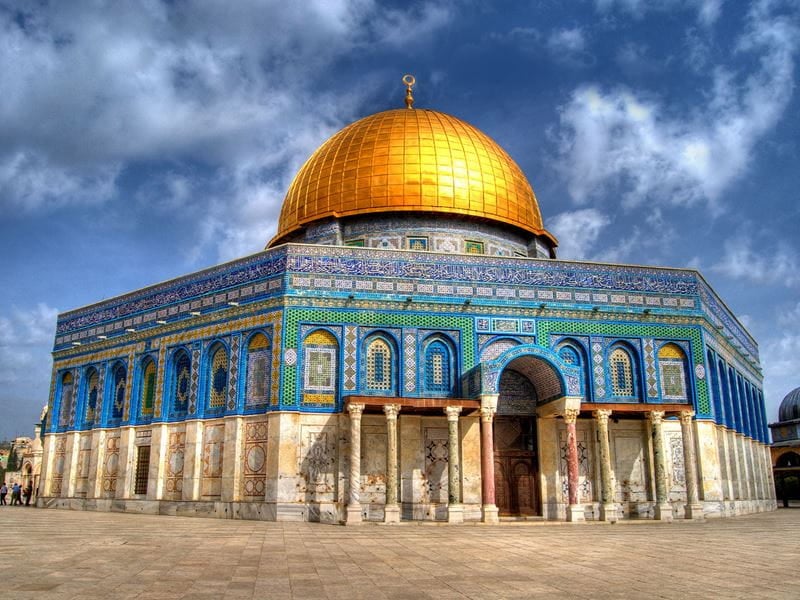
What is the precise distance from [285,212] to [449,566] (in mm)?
19710

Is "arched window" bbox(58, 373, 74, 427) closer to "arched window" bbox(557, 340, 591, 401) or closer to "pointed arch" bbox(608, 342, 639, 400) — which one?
"arched window" bbox(557, 340, 591, 401)

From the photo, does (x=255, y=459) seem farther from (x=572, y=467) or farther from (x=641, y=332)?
(x=641, y=332)

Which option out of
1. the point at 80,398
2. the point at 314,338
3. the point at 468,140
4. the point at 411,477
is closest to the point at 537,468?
the point at 411,477

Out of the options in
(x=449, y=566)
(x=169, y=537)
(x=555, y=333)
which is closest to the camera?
(x=449, y=566)

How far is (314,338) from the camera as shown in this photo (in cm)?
1986

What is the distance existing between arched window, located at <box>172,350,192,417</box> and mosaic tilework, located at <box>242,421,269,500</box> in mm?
3056

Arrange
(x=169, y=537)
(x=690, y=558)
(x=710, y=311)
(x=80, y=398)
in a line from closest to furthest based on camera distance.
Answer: (x=690, y=558), (x=169, y=537), (x=710, y=311), (x=80, y=398)

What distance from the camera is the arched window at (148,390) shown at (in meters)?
23.1

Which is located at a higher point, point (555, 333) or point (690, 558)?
point (555, 333)

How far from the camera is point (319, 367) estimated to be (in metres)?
19.6

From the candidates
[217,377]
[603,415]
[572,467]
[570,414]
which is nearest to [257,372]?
[217,377]

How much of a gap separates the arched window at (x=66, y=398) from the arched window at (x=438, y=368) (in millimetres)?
13489

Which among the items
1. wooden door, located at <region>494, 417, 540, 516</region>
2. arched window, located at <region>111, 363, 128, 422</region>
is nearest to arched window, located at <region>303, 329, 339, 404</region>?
wooden door, located at <region>494, 417, 540, 516</region>

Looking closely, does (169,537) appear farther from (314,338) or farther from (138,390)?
(138,390)
